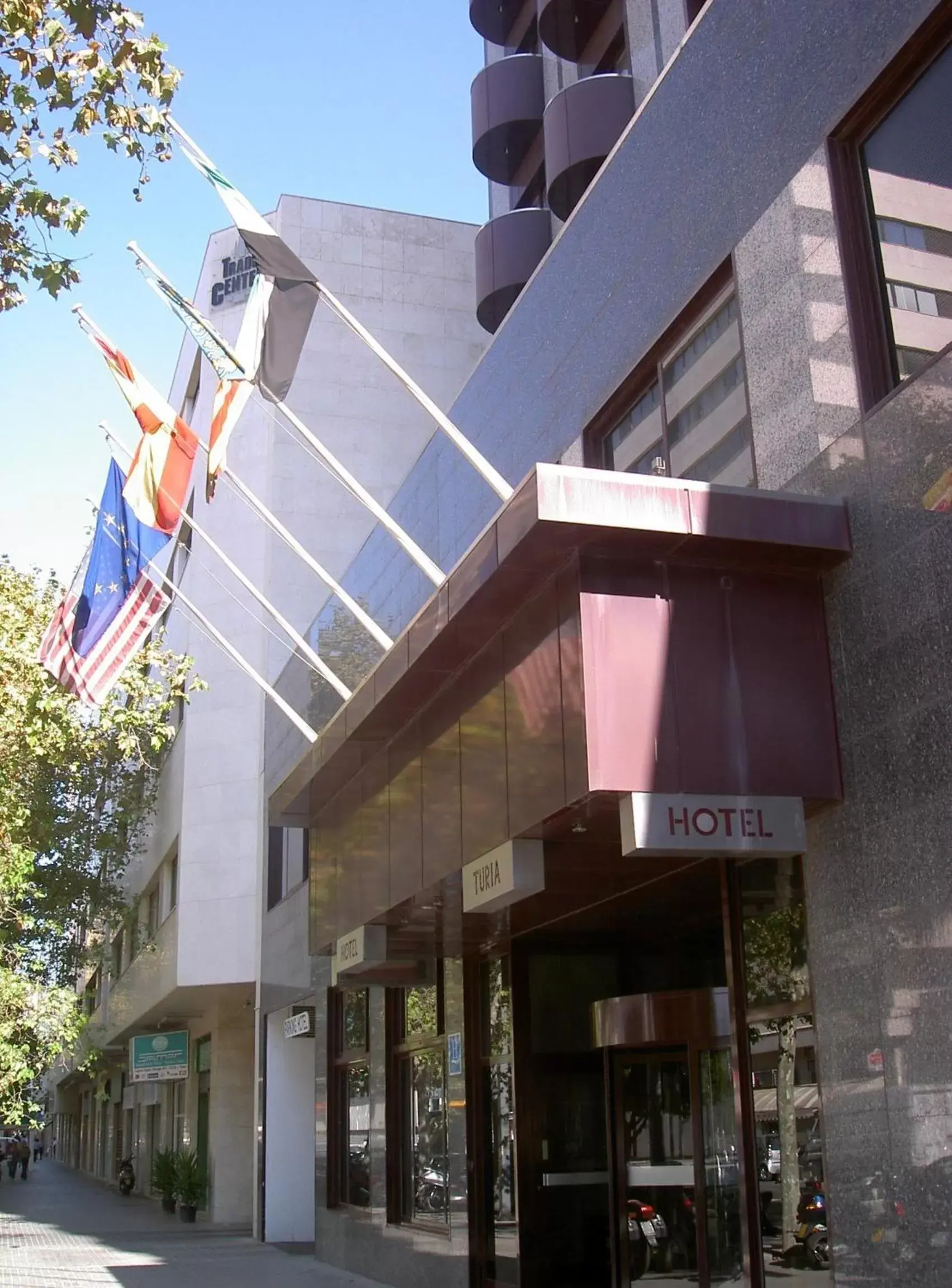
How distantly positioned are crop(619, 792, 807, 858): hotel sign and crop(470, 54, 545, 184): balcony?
742 inches

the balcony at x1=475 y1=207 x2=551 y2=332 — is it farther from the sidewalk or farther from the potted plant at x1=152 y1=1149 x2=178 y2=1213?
the potted plant at x1=152 y1=1149 x2=178 y2=1213

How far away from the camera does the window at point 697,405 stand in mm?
9516

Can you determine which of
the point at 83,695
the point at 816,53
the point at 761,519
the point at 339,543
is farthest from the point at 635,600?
the point at 339,543

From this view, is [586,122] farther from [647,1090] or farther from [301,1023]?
[301,1023]

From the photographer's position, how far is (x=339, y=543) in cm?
2700

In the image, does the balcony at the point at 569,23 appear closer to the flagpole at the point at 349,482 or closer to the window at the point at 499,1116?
the flagpole at the point at 349,482

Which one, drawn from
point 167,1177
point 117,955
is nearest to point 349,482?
point 167,1177

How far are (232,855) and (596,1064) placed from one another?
46.0ft

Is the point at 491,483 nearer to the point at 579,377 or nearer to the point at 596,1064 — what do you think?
the point at 579,377

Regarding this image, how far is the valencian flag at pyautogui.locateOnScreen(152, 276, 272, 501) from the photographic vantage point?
41.2ft

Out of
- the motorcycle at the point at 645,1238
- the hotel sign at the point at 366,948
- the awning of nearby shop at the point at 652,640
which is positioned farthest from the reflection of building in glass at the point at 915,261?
the hotel sign at the point at 366,948

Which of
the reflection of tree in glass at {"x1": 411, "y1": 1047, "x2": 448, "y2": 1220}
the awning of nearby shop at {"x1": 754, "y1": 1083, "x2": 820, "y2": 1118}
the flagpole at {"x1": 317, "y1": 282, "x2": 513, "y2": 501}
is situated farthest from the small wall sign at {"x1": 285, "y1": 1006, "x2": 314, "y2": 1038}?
the awning of nearby shop at {"x1": 754, "y1": 1083, "x2": 820, "y2": 1118}

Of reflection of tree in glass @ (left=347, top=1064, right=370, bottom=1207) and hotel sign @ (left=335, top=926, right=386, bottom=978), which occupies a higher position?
hotel sign @ (left=335, top=926, right=386, bottom=978)

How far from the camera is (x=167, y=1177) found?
94.6 feet
